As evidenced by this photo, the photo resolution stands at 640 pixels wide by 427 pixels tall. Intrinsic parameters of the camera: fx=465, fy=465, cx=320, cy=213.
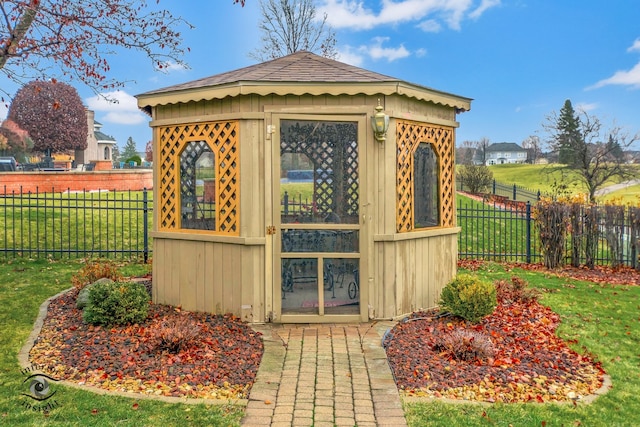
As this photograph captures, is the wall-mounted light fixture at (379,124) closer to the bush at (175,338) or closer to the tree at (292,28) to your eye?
the bush at (175,338)

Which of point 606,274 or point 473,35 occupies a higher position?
point 473,35

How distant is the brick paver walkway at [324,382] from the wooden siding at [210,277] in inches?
17.7

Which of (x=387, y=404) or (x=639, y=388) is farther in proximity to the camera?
(x=639, y=388)

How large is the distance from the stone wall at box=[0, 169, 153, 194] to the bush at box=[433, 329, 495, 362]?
13.0 m

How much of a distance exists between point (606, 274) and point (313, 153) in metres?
6.85

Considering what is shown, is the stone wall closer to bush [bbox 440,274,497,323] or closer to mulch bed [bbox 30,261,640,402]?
mulch bed [bbox 30,261,640,402]

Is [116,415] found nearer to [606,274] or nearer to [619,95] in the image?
[606,274]

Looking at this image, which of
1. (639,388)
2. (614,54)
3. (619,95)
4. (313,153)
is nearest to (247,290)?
(313,153)

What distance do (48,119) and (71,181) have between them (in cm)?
2033

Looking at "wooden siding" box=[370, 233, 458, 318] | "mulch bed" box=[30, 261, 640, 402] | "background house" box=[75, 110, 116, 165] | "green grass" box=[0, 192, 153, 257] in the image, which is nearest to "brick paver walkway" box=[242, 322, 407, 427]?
"mulch bed" box=[30, 261, 640, 402]

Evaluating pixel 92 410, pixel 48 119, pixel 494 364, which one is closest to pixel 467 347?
pixel 494 364

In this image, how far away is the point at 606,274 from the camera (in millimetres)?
8812

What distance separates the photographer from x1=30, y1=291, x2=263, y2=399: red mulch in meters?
3.51

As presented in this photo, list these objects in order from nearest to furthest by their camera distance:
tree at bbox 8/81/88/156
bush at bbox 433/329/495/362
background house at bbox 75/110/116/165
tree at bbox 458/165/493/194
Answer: bush at bbox 433/329/495/362 < tree at bbox 458/165/493/194 < tree at bbox 8/81/88/156 < background house at bbox 75/110/116/165
